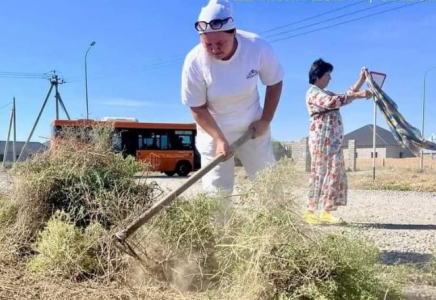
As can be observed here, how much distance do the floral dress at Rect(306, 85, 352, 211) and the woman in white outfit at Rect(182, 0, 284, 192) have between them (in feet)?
6.99

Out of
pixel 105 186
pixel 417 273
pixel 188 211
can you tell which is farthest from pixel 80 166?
pixel 417 273

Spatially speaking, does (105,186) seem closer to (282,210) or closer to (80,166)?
(80,166)

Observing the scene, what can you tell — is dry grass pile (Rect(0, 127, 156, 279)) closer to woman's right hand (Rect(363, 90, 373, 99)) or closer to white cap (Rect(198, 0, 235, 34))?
white cap (Rect(198, 0, 235, 34))

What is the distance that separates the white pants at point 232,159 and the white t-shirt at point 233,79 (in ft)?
0.43

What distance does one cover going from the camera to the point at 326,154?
17.6 ft

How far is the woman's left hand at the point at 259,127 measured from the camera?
316cm

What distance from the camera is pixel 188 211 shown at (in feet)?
8.52

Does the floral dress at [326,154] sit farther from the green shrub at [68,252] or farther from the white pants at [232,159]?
the green shrub at [68,252]

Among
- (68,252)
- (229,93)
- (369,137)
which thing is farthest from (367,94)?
(369,137)

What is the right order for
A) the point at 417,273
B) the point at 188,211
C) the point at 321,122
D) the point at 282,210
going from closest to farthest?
1. the point at 282,210
2. the point at 188,211
3. the point at 417,273
4. the point at 321,122

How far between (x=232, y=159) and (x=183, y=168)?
1816 cm

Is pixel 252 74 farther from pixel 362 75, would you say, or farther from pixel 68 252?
pixel 362 75

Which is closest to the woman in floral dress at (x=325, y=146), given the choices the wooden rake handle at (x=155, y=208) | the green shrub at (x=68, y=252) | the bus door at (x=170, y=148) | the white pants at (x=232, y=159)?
the white pants at (x=232, y=159)

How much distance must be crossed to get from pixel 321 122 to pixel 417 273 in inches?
103
